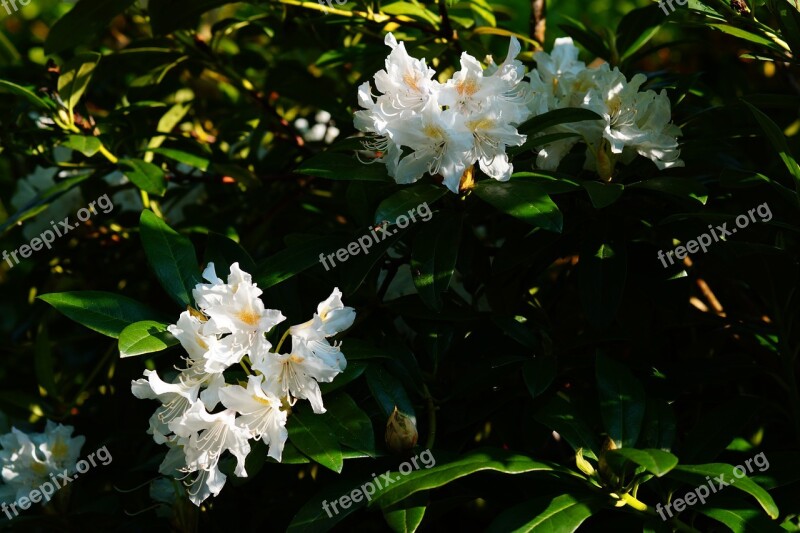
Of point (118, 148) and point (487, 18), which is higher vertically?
point (487, 18)

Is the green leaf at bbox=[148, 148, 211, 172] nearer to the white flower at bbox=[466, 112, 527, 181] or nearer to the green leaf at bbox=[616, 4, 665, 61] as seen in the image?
the white flower at bbox=[466, 112, 527, 181]

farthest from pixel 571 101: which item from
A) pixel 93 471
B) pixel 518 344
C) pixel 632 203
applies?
pixel 93 471

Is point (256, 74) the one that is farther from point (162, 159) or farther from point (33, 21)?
point (33, 21)

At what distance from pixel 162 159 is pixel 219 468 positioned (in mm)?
863

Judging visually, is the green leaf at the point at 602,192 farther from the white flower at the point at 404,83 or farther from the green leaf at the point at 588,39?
the green leaf at the point at 588,39

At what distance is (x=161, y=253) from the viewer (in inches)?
52.3

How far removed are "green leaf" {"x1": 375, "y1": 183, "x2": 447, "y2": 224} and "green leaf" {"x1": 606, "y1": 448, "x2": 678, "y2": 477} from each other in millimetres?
429

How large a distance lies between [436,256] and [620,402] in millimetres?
334

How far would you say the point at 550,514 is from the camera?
1106 millimetres

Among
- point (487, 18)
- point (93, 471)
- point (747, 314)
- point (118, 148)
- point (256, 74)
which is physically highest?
point (487, 18)

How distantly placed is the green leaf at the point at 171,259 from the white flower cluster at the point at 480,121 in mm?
326

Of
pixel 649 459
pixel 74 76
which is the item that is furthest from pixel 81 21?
pixel 649 459

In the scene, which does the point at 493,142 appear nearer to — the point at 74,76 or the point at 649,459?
the point at 649,459

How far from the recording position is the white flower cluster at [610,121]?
1.38 meters
